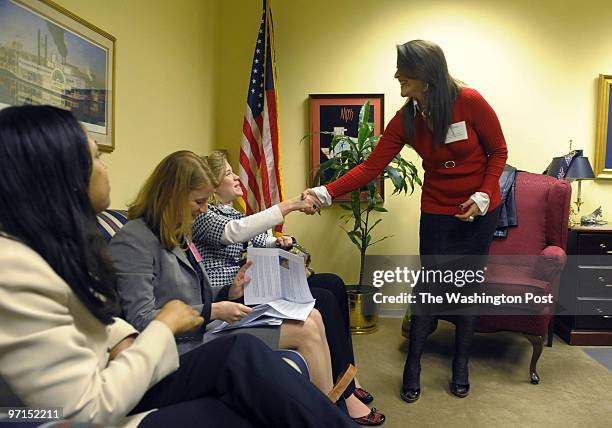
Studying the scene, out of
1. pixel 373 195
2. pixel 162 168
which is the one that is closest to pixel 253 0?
pixel 373 195

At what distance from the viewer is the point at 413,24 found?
137 inches

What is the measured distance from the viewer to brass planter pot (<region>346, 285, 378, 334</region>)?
125 inches

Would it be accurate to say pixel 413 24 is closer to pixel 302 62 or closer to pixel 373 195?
pixel 302 62

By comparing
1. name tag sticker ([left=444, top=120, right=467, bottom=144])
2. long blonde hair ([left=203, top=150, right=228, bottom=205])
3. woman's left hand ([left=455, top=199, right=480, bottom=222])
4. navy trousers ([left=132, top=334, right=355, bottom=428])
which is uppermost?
name tag sticker ([left=444, top=120, right=467, bottom=144])

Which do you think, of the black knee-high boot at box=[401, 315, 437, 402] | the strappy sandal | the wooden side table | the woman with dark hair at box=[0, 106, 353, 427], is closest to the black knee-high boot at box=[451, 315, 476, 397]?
the black knee-high boot at box=[401, 315, 437, 402]

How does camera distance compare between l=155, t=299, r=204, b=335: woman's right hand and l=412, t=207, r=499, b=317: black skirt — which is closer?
l=155, t=299, r=204, b=335: woman's right hand

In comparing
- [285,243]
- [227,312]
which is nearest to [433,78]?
[285,243]

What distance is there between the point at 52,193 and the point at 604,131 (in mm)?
3617

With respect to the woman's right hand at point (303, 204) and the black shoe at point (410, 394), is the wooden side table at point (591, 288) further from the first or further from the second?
the woman's right hand at point (303, 204)

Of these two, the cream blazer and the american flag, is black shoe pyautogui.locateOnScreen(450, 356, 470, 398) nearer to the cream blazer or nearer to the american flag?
the american flag

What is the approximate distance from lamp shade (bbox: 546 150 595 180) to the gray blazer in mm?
2593

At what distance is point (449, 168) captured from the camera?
7.14ft

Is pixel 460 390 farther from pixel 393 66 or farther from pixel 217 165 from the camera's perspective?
pixel 393 66

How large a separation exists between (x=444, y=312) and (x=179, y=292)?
152 cm
